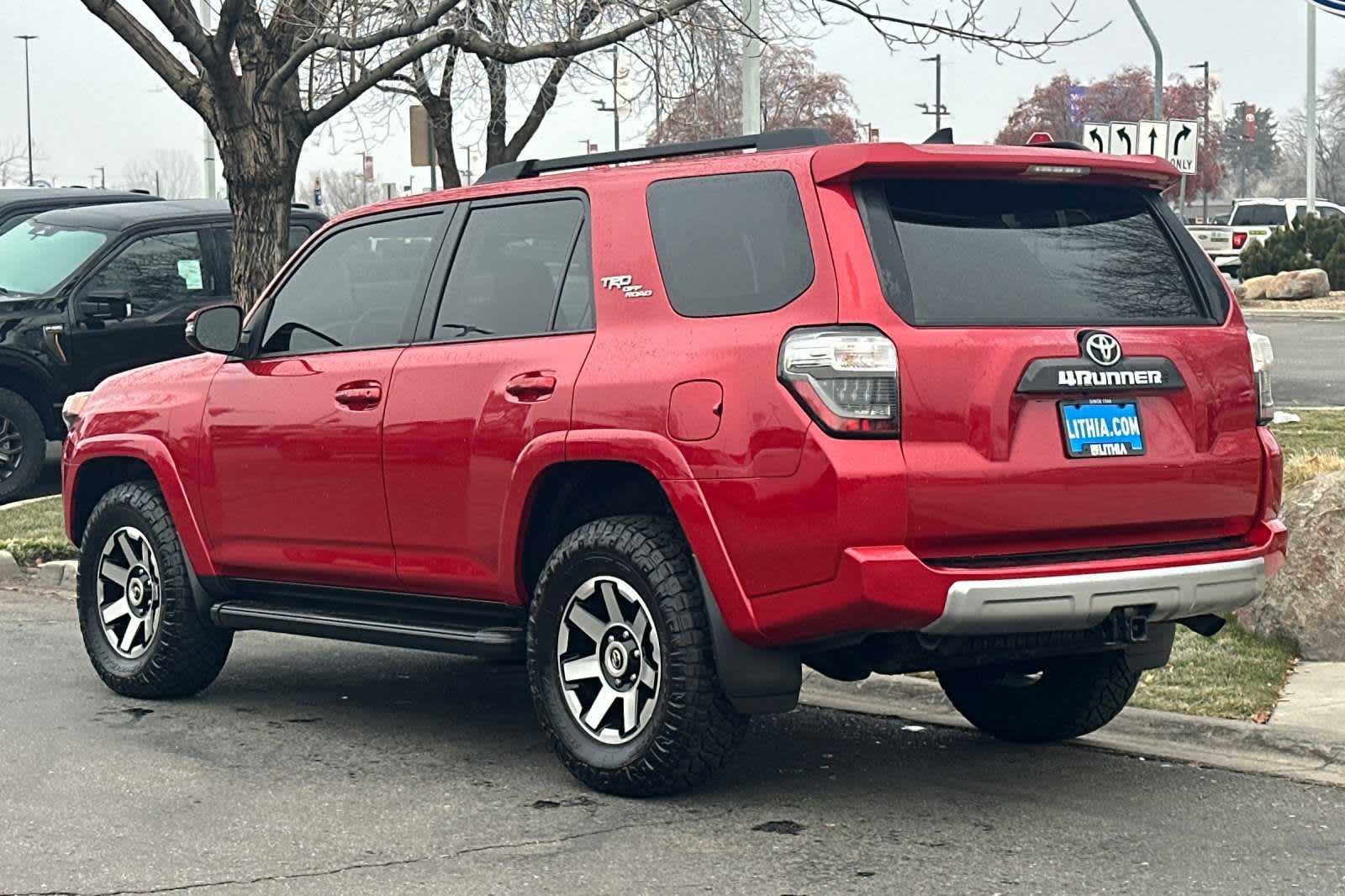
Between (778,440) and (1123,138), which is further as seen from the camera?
(1123,138)

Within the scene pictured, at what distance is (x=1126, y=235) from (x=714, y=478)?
4.96ft

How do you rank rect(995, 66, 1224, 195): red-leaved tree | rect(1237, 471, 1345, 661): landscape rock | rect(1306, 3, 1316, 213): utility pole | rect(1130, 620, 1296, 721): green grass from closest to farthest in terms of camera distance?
1. rect(1130, 620, 1296, 721): green grass
2. rect(1237, 471, 1345, 661): landscape rock
3. rect(1306, 3, 1316, 213): utility pole
4. rect(995, 66, 1224, 195): red-leaved tree

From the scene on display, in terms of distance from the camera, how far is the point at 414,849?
563cm

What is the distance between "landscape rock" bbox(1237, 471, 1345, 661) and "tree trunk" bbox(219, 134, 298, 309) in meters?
8.45

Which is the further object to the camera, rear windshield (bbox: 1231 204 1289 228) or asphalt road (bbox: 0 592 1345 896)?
rear windshield (bbox: 1231 204 1289 228)

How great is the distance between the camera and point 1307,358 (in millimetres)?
24609

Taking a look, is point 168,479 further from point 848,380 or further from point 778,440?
point 848,380

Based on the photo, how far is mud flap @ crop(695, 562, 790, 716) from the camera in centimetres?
580

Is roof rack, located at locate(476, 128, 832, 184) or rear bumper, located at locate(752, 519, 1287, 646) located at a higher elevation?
roof rack, located at locate(476, 128, 832, 184)

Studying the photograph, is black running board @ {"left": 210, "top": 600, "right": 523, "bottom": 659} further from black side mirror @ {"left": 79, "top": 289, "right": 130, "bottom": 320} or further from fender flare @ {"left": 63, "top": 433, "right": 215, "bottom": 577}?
black side mirror @ {"left": 79, "top": 289, "right": 130, "bottom": 320}

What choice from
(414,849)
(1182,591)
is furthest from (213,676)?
(1182,591)

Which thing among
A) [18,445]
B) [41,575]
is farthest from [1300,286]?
[41,575]

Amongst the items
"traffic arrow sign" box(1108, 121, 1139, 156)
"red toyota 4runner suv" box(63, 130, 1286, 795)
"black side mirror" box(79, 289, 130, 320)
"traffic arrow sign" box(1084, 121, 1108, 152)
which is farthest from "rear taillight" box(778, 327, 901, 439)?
"traffic arrow sign" box(1084, 121, 1108, 152)

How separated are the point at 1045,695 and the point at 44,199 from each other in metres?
13.3
